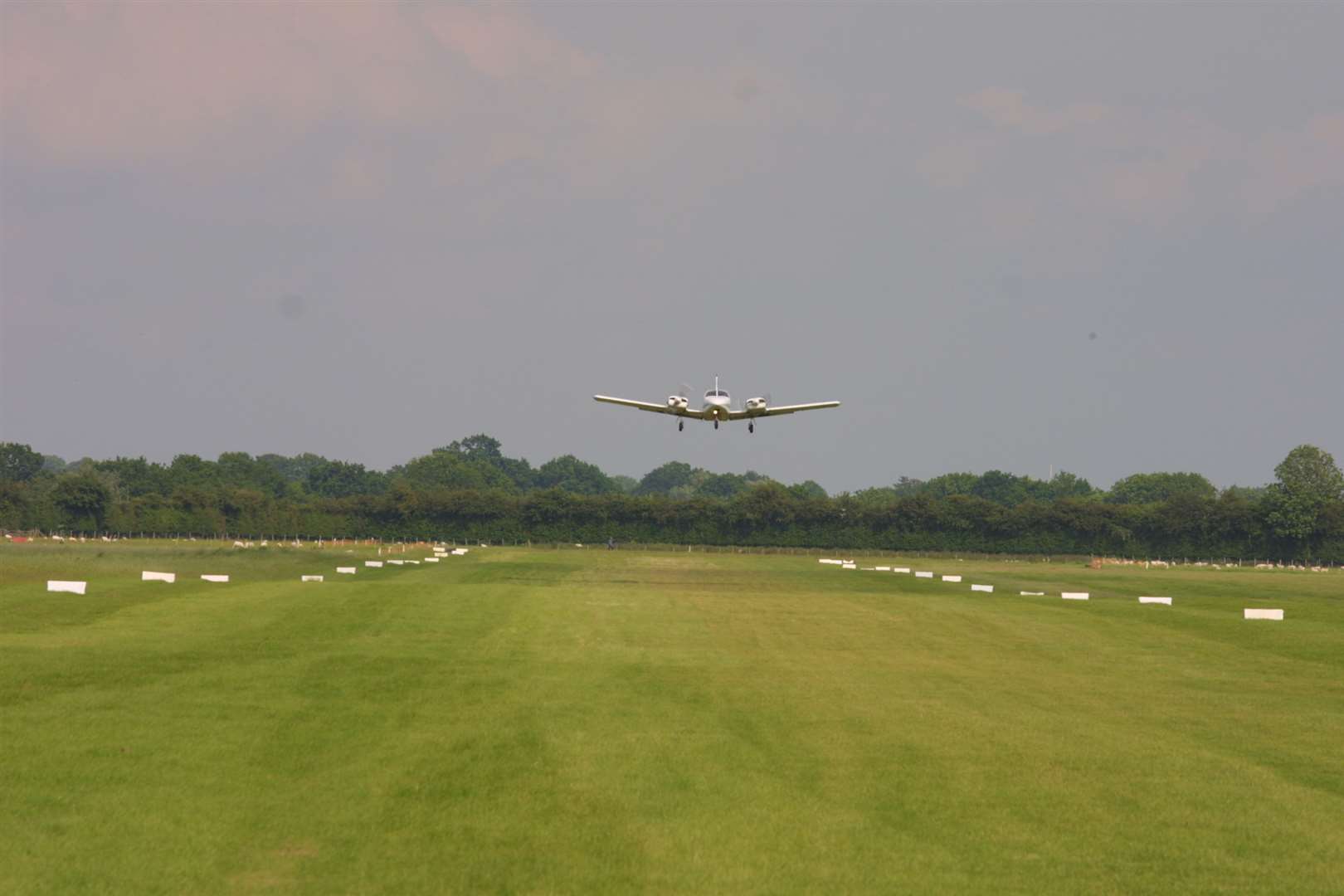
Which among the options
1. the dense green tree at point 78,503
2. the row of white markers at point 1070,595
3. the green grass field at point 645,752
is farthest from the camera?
the dense green tree at point 78,503

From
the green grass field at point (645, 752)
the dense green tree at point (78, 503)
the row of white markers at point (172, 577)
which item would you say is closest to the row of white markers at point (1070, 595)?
the green grass field at point (645, 752)

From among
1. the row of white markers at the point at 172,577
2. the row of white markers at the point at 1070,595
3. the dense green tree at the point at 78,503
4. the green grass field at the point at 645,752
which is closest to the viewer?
the green grass field at the point at 645,752

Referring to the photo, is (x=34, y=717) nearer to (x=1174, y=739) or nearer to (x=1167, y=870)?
(x=1167, y=870)

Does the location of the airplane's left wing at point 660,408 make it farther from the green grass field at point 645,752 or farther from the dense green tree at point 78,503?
the dense green tree at point 78,503

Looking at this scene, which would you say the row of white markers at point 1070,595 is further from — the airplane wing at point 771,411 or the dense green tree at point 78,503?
the dense green tree at point 78,503

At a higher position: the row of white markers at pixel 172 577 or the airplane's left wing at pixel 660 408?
the airplane's left wing at pixel 660 408

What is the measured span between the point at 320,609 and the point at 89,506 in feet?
506

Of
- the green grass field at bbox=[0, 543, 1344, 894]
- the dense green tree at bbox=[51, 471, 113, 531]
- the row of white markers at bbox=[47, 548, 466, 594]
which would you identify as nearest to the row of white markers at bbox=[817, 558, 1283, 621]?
the green grass field at bbox=[0, 543, 1344, 894]

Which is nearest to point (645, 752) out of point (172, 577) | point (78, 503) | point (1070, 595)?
point (172, 577)

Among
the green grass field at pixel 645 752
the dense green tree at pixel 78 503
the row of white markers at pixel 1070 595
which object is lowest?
the green grass field at pixel 645 752

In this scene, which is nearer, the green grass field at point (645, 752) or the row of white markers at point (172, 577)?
the green grass field at point (645, 752)

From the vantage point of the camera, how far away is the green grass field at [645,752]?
23.8 meters

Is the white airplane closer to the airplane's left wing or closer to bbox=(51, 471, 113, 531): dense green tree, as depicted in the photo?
the airplane's left wing

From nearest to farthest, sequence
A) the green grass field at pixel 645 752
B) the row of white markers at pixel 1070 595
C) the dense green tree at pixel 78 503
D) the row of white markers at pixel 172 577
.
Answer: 1. the green grass field at pixel 645 752
2. the row of white markers at pixel 172 577
3. the row of white markers at pixel 1070 595
4. the dense green tree at pixel 78 503
